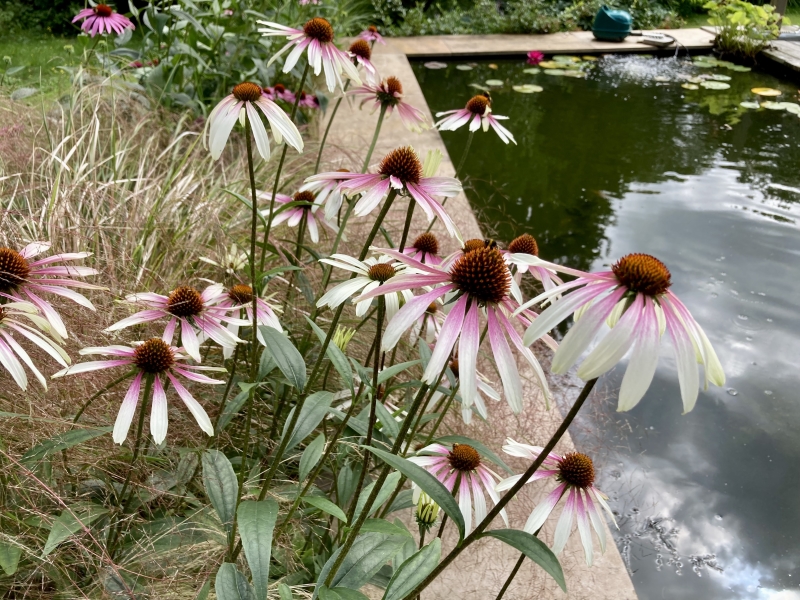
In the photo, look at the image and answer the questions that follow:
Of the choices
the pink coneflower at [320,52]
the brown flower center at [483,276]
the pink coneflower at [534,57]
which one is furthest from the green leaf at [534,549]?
the pink coneflower at [534,57]

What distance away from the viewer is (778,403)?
264 cm

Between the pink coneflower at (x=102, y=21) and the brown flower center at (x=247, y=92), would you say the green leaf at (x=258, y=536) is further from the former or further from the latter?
the pink coneflower at (x=102, y=21)

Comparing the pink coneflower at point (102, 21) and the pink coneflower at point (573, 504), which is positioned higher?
the pink coneflower at point (102, 21)

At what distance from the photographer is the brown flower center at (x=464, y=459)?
1244mm

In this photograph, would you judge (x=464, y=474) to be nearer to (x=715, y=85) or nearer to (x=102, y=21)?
(x=102, y=21)

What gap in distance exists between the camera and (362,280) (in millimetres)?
993

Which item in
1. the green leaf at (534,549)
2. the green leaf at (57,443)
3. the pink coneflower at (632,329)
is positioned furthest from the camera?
the green leaf at (57,443)

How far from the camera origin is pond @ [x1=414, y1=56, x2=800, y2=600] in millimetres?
2111

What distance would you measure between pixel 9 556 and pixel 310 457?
455 mm

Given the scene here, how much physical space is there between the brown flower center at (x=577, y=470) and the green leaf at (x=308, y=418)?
15.1 inches

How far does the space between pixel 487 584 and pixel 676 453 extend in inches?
42.8

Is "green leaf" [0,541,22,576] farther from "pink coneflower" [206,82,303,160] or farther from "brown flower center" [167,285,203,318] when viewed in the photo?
"pink coneflower" [206,82,303,160]

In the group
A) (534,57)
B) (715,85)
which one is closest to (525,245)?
(715,85)

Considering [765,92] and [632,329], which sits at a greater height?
[632,329]
